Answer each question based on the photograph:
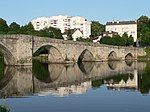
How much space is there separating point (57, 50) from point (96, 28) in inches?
2401

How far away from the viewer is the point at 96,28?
107 m

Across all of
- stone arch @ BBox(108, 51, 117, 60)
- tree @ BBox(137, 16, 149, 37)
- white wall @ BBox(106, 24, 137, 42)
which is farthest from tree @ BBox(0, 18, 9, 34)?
white wall @ BBox(106, 24, 137, 42)

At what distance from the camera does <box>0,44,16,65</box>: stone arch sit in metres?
38.9

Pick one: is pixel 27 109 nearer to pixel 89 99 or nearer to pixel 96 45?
pixel 89 99

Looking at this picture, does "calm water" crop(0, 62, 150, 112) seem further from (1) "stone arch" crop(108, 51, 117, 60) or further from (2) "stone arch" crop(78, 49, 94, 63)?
(1) "stone arch" crop(108, 51, 117, 60)

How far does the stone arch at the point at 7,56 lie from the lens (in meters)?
38.9

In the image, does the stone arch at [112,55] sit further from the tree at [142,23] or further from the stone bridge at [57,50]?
the tree at [142,23]

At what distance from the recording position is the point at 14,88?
78.6 feet

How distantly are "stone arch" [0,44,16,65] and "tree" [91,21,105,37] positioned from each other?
63676 millimetres

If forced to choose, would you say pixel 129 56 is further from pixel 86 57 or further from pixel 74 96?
pixel 74 96

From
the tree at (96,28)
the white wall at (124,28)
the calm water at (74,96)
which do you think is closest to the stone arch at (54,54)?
the calm water at (74,96)

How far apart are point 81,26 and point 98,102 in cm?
10526

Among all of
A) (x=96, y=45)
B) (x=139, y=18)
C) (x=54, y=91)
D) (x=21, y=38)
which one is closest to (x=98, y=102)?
(x=54, y=91)

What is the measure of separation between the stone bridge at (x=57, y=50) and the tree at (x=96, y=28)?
4031 centimetres
